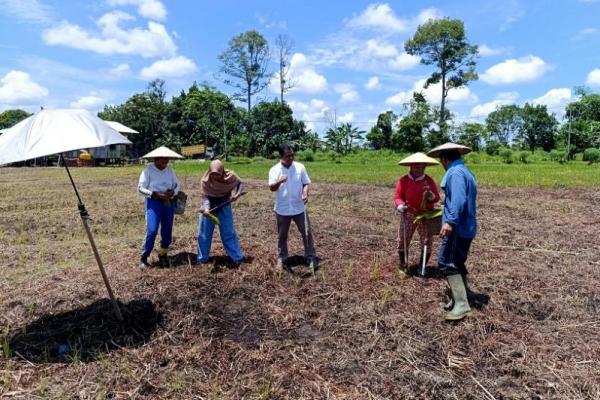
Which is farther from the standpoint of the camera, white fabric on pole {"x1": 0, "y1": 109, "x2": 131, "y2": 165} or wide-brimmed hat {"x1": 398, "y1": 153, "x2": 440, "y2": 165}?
wide-brimmed hat {"x1": 398, "y1": 153, "x2": 440, "y2": 165}

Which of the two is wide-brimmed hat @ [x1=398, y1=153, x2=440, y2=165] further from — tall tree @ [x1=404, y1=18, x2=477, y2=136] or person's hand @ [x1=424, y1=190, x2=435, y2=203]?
tall tree @ [x1=404, y1=18, x2=477, y2=136]

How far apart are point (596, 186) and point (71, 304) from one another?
1711 cm

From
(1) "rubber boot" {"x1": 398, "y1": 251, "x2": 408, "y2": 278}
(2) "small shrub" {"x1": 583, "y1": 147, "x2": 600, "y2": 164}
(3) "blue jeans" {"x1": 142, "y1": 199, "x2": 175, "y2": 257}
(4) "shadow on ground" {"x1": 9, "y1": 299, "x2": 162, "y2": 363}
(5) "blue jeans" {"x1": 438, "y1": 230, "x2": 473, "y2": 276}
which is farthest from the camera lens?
(2) "small shrub" {"x1": 583, "y1": 147, "x2": 600, "y2": 164}

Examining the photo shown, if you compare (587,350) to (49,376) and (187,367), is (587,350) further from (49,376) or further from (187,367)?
(49,376)

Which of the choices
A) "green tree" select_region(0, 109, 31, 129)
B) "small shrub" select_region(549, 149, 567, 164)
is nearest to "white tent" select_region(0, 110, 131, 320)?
"small shrub" select_region(549, 149, 567, 164)

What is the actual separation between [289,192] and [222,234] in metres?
1.13

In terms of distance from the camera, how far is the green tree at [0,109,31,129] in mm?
66562

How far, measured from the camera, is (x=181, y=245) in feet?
24.6

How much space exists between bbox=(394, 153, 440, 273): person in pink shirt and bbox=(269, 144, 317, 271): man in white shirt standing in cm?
123

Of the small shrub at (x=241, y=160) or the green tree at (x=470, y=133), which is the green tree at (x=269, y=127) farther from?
the green tree at (x=470, y=133)

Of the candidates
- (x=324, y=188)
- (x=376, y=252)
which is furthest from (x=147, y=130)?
(x=376, y=252)

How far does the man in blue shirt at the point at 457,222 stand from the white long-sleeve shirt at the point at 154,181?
3.51 meters

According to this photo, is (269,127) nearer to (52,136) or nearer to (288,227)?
(288,227)

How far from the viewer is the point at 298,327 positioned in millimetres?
4383
